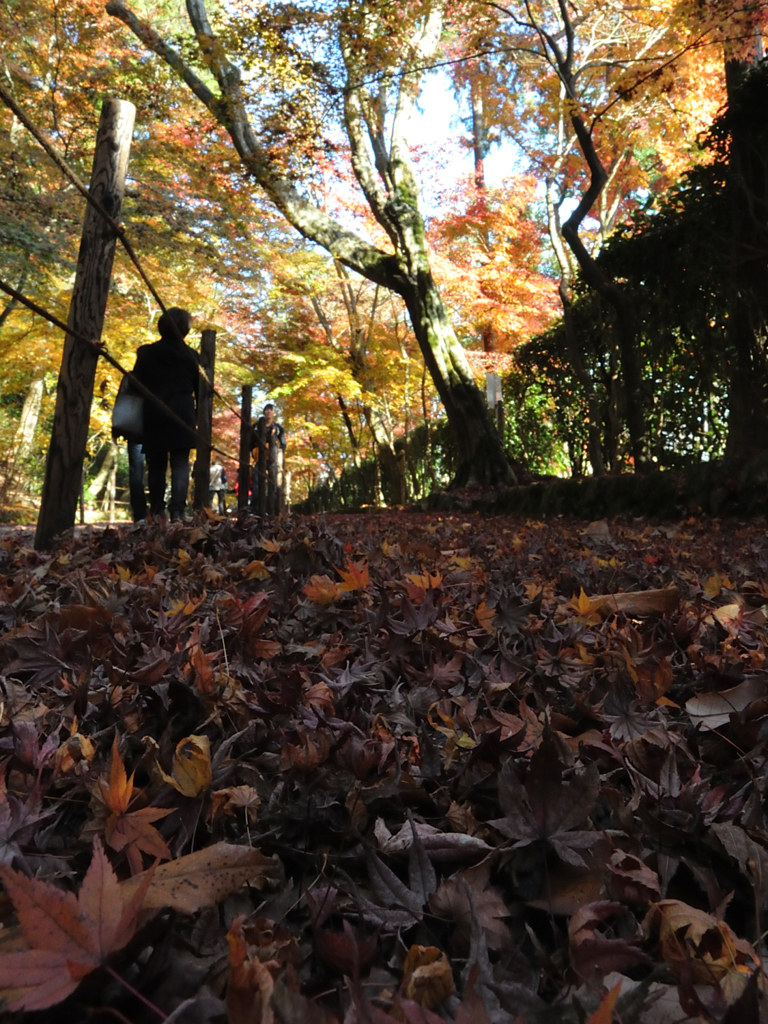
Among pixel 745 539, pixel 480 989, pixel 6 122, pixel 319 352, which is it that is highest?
pixel 6 122

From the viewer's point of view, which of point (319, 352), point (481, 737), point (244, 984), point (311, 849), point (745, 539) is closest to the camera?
point (244, 984)

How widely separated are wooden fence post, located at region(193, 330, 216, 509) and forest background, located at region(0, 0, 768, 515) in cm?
294

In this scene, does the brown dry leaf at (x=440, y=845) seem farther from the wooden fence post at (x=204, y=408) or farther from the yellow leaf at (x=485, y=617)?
the wooden fence post at (x=204, y=408)

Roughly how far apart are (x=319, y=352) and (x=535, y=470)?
5874 mm

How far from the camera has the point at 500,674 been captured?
134 cm

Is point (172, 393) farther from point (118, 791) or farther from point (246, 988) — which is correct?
point (246, 988)

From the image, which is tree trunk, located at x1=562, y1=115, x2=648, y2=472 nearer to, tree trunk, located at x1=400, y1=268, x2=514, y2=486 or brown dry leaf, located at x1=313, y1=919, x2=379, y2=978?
tree trunk, located at x1=400, y1=268, x2=514, y2=486

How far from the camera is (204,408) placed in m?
6.21

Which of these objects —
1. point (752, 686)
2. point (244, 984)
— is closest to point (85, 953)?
point (244, 984)

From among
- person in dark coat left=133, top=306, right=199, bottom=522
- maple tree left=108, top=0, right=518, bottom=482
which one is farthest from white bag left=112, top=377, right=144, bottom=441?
maple tree left=108, top=0, right=518, bottom=482

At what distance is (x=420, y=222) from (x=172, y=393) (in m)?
7.72

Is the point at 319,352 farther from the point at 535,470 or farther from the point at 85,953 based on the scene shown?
the point at 85,953

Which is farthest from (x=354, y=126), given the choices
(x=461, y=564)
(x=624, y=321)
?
(x=461, y=564)

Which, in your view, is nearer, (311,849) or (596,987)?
(596,987)
